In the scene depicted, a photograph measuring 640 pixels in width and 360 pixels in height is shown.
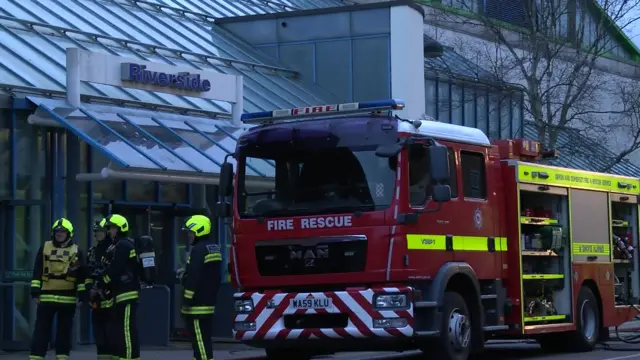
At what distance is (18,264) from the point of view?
61.5 feet

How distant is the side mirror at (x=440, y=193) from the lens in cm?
1355

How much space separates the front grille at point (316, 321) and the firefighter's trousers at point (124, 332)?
171 cm

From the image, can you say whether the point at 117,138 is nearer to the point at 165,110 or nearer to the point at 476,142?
the point at 165,110

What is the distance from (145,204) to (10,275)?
3129 mm

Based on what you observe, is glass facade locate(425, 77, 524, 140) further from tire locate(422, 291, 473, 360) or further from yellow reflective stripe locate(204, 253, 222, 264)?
yellow reflective stripe locate(204, 253, 222, 264)

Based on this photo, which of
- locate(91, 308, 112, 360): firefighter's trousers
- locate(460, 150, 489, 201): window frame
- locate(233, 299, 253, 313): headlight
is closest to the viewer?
locate(91, 308, 112, 360): firefighter's trousers

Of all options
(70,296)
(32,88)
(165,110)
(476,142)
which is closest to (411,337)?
(476,142)

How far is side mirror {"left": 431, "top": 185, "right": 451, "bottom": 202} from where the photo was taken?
13.5 m

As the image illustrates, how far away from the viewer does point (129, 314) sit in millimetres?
13781

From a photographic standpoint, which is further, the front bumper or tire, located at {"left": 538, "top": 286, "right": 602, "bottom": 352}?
tire, located at {"left": 538, "top": 286, "right": 602, "bottom": 352}

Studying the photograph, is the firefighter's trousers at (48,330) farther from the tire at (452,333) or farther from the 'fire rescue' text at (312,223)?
the tire at (452,333)

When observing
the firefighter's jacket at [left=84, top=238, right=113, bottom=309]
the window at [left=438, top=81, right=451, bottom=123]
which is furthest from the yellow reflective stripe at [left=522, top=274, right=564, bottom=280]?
the window at [left=438, top=81, right=451, bottom=123]

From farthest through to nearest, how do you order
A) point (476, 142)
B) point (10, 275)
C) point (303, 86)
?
point (303, 86)
point (10, 275)
point (476, 142)

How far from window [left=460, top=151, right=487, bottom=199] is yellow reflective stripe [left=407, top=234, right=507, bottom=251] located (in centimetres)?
55
